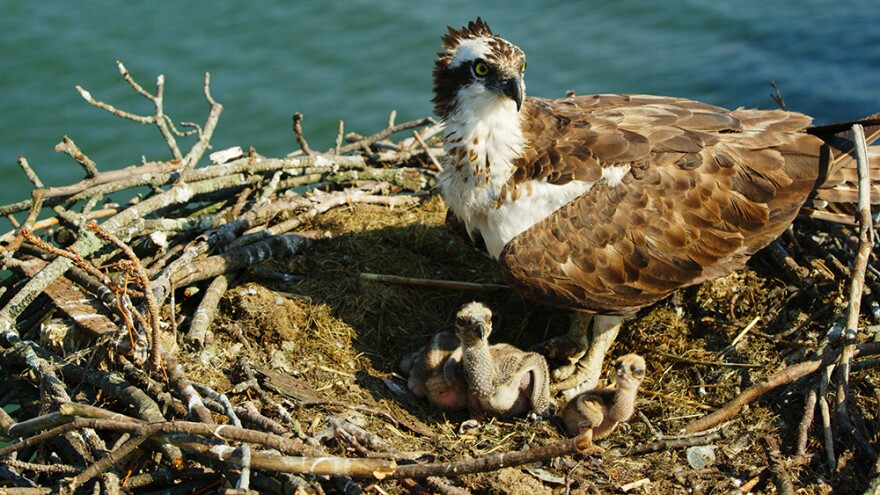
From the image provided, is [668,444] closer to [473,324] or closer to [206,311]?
[473,324]

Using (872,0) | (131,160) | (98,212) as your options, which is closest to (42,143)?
(131,160)

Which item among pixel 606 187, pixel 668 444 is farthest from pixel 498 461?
pixel 606 187

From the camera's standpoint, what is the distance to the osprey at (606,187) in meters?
5.15

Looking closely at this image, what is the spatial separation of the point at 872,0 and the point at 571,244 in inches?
310

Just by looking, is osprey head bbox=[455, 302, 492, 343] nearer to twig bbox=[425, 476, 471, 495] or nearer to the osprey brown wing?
the osprey brown wing

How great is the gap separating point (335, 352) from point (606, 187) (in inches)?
73.4

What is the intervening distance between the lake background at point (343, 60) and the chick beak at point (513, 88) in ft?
15.3

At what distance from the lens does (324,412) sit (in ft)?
15.9

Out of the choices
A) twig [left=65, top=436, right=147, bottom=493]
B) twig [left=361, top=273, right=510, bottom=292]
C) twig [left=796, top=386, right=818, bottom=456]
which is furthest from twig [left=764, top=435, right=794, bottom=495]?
twig [left=65, top=436, right=147, bottom=493]

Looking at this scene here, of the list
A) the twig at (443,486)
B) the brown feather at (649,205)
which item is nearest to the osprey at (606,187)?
the brown feather at (649,205)

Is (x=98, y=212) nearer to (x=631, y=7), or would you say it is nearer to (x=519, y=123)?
(x=519, y=123)

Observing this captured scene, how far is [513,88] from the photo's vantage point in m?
4.93

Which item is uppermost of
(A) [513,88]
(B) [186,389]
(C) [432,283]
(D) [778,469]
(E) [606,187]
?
(A) [513,88]

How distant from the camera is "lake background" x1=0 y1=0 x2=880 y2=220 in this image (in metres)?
9.49
